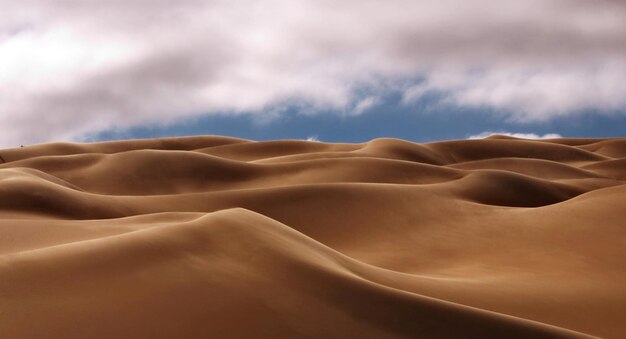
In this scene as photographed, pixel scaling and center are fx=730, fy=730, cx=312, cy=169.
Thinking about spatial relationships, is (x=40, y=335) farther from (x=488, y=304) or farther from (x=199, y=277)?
(x=488, y=304)

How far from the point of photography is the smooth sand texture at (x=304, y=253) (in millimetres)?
4574

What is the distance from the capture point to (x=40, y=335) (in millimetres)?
4086

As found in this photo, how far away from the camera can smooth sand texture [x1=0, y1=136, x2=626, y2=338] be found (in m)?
4.57

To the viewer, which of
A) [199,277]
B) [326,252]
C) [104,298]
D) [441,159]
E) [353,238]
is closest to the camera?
[104,298]

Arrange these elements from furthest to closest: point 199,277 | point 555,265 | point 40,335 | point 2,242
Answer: point 555,265 → point 2,242 → point 199,277 → point 40,335

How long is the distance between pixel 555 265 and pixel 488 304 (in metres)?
3.34

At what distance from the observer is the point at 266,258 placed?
532 cm

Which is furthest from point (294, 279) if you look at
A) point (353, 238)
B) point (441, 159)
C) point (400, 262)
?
point (441, 159)

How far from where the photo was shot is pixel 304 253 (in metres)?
5.64

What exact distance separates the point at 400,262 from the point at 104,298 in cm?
659

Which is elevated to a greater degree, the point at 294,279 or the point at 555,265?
the point at 294,279

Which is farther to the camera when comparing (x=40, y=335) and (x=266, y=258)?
(x=266, y=258)

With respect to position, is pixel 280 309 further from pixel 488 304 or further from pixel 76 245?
pixel 488 304

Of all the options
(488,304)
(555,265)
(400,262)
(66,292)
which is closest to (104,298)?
(66,292)
